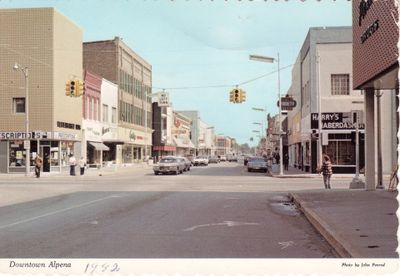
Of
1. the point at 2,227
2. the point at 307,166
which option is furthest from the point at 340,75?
the point at 2,227

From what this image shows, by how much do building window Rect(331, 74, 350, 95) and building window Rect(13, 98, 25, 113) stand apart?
2347 centimetres

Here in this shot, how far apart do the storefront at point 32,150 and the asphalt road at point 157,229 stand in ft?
81.5

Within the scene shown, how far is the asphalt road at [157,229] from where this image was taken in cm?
853

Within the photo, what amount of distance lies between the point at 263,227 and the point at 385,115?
27565 millimetres

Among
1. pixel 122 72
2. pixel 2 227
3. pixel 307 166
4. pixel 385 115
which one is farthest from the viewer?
pixel 122 72

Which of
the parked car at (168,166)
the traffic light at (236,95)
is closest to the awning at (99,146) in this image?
the parked car at (168,166)

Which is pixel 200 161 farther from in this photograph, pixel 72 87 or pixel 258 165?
pixel 72 87

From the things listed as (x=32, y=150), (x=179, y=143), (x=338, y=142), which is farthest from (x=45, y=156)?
(x=179, y=143)

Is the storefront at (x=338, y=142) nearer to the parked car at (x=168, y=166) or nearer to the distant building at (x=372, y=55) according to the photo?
the parked car at (x=168, y=166)

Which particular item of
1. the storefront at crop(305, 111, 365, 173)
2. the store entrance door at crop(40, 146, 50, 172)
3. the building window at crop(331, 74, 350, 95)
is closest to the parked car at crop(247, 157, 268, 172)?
Answer: the storefront at crop(305, 111, 365, 173)

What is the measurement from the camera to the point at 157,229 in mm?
A: 11125

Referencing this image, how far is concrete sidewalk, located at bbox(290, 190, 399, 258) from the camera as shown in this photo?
8047 millimetres
